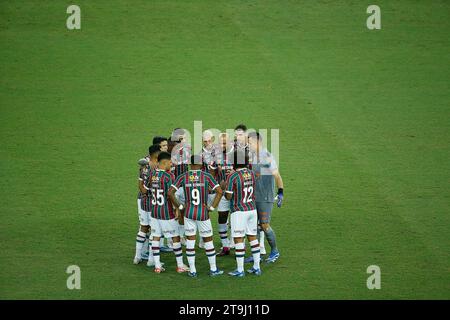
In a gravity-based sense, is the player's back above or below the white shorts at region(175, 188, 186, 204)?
above

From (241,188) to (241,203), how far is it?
21 centimetres

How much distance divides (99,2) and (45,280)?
12.3 m

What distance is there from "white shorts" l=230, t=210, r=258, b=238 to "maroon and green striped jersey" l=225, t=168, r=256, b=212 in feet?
Result: 0.22

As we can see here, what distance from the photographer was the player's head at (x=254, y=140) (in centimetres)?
934

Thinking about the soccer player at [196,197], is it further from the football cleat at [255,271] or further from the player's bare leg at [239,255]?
the football cleat at [255,271]

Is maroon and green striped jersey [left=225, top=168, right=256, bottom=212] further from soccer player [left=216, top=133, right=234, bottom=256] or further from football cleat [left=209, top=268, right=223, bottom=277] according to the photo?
football cleat [left=209, top=268, right=223, bottom=277]

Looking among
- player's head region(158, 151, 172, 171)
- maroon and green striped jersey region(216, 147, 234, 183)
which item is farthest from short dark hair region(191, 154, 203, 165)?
maroon and green striped jersey region(216, 147, 234, 183)

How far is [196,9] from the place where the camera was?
19.1 metres

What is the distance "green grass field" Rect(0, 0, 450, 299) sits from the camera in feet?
30.6

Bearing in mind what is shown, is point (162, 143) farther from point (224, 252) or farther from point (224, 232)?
point (224, 252)

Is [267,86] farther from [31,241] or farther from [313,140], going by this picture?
[31,241]

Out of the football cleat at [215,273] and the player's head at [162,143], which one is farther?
the player's head at [162,143]

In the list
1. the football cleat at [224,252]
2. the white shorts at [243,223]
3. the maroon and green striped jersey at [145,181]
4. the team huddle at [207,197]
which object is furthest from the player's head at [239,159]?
the football cleat at [224,252]

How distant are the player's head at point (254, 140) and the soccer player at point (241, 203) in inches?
13.9
